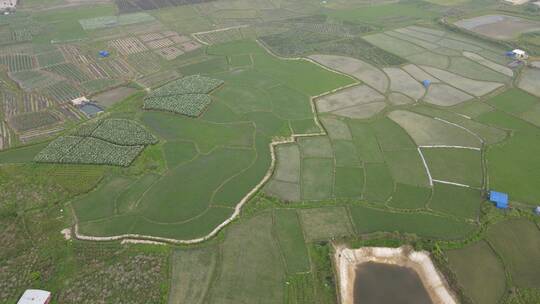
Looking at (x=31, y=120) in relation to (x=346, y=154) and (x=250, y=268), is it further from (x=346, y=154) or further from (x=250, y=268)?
(x=346, y=154)

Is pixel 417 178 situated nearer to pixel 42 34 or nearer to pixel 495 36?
pixel 495 36

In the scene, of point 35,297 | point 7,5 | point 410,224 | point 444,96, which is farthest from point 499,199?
point 7,5

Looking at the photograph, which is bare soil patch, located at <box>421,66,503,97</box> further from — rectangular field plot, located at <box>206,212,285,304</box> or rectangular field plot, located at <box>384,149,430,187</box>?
rectangular field plot, located at <box>206,212,285,304</box>

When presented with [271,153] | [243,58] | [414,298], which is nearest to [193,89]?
[243,58]

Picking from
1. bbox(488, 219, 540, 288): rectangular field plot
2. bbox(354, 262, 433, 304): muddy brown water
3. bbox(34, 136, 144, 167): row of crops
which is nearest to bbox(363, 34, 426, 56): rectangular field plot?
bbox(488, 219, 540, 288): rectangular field plot

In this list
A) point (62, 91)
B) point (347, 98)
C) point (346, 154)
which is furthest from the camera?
point (62, 91)

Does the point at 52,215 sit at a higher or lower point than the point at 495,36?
lower
